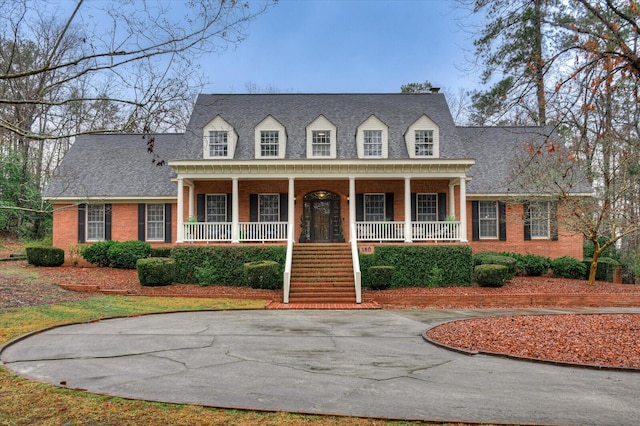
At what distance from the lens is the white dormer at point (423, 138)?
20938 mm

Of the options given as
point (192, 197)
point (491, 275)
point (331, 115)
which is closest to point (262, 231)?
point (192, 197)

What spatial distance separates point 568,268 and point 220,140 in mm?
16714

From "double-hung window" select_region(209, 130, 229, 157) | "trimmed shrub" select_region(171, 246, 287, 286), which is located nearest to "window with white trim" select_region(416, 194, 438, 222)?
"trimmed shrub" select_region(171, 246, 287, 286)

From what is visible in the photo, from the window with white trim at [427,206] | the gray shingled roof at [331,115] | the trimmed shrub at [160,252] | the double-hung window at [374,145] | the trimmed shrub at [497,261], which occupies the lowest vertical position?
the trimmed shrub at [497,261]

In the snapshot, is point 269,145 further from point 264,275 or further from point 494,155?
point 494,155

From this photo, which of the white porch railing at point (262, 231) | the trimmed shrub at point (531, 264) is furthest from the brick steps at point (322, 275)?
the trimmed shrub at point (531, 264)

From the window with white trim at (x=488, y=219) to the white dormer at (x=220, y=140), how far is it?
1192 centimetres

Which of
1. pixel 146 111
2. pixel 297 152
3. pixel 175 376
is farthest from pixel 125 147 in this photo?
pixel 175 376

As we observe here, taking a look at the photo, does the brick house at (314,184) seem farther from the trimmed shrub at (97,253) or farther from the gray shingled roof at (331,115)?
the trimmed shrub at (97,253)

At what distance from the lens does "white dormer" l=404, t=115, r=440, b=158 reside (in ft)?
68.7

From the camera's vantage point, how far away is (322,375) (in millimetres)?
6496

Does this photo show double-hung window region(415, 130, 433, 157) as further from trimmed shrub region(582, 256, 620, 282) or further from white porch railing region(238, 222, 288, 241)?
trimmed shrub region(582, 256, 620, 282)

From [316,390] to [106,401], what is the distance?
2.34m

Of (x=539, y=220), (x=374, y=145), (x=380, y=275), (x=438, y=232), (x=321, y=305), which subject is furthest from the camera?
(x=539, y=220)
